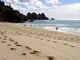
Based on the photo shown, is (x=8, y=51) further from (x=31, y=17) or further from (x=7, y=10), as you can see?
(x=31, y=17)

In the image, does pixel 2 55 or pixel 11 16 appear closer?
pixel 2 55

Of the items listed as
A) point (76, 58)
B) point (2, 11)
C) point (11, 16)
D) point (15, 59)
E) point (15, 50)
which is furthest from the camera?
point (11, 16)

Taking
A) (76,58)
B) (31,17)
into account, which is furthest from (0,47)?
(31,17)

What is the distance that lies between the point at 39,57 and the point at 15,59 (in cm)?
69

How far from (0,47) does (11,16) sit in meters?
65.9

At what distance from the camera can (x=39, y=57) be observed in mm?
5793

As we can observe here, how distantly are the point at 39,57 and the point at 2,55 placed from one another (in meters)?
1.04

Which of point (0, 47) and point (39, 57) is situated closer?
point (39, 57)

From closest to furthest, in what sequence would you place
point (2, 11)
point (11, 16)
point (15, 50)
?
point (15, 50) < point (2, 11) < point (11, 16)

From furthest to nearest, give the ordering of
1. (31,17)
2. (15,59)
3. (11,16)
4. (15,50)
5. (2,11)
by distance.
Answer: (31,17), (11,16), (2,11), (15,50), (15,59)

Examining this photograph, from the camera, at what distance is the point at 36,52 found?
6.45 metres

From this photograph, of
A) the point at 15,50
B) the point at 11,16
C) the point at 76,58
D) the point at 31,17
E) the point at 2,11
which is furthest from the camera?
the point at 31,17

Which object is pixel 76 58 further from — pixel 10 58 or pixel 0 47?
pixel 0 47

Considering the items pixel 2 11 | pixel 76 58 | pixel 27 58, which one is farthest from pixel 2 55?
pixel 2 11
